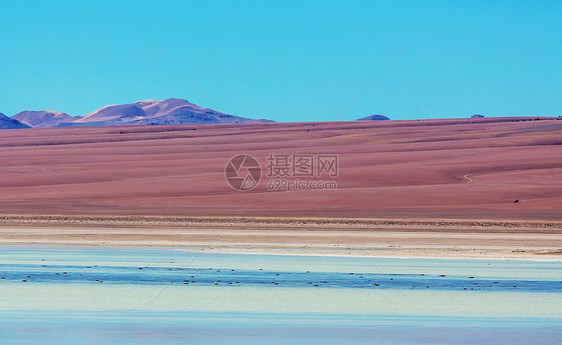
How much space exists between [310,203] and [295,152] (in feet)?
134

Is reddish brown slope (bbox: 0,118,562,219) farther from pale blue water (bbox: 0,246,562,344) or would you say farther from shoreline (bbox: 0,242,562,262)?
pale blue water (bbox: 0,246,562,344)

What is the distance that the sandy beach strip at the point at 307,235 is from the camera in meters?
26.4

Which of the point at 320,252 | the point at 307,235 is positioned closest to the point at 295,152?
the point at 307,235

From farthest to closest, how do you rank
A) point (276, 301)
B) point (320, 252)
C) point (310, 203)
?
point (310, 203) < point (320, 252) < point (276, 301)

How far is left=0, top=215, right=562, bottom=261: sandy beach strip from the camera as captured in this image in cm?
2640

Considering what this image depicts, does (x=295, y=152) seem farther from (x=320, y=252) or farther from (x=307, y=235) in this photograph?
(x=320, y=252)

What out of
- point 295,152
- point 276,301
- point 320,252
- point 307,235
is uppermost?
A: point 295,152

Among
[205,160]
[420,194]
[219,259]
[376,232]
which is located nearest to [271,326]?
[219,259]

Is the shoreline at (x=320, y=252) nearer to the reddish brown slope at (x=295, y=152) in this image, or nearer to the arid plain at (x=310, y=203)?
the arid plain at (x=310, y=203)

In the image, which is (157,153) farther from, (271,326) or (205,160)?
(271,326)

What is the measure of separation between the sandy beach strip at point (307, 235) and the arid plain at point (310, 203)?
0.15 feet

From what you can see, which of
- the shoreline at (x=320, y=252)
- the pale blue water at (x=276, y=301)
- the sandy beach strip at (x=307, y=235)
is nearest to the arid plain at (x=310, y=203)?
the sandy beach strip at (x=307, y=235)

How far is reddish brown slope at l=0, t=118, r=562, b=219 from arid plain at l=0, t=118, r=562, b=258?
0.41 feet

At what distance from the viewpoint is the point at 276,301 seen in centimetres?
1491
